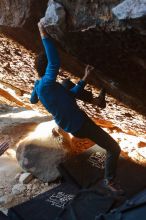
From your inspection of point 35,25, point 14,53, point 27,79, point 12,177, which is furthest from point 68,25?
point 12,177

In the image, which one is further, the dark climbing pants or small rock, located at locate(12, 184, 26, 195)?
small rock, located at locate(12, 184, 26, 195)

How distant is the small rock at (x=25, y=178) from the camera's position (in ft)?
17.8

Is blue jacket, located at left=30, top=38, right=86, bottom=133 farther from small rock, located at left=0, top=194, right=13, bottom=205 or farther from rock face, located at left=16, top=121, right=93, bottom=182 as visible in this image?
small rock, located at left=0, top=194, right=13, bottom=205

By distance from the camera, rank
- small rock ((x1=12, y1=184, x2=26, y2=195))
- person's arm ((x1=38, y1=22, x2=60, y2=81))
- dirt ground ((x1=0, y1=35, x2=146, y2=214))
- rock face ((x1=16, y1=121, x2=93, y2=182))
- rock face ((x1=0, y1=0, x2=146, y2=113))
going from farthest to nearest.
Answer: rock face ((x1=16, y1=121, x2=93, y2=182)) → small rock ((x1=12, y1=184, x2=26, y2=195)) → dirt ground ((x1=0, y1=35, x2=146, y2=214)) → person's arm ((x1=38, y1=22, x2=60, y2=81)) → rock face ((x1=0, y1=0, x2=146, y2=113))

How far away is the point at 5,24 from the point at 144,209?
261 centimetres

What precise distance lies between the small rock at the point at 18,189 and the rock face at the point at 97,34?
198cm

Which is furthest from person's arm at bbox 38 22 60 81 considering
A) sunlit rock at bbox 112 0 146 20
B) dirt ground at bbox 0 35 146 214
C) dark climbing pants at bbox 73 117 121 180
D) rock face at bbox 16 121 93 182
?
rock face at bbox 16 121 93 182

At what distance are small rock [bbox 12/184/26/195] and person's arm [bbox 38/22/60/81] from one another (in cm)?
225

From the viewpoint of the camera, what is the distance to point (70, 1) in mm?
3404

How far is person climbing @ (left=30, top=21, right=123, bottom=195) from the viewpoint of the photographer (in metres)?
3.68

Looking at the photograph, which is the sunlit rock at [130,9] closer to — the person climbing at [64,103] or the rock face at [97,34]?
the rock face at [97,34]

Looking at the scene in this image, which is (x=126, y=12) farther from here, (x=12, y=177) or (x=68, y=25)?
(x=12, y=177)

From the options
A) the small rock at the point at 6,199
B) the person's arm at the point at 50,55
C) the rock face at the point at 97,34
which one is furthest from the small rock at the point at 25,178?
the person's arm at the point at 50,55

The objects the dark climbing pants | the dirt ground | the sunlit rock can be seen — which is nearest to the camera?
the sunlit rock
